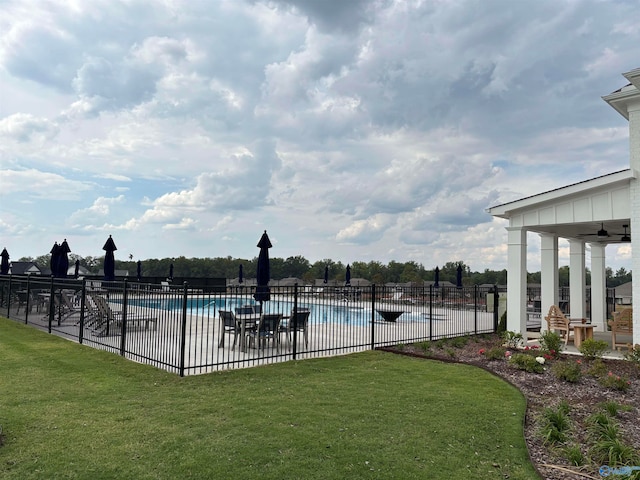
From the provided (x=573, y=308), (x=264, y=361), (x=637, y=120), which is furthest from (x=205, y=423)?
(x=573, y=308)

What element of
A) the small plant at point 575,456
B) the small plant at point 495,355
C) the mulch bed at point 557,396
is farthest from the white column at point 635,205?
the small plant at point 575,456

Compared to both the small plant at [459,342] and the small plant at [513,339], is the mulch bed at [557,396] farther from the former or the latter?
the small plant at [513,339]

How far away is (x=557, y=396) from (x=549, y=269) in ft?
25.4

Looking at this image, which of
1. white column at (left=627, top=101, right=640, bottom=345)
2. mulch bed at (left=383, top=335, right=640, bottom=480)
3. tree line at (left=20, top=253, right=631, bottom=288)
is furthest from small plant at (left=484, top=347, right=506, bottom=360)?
tree line at (left=20, top=253, right=631, bottom=288)

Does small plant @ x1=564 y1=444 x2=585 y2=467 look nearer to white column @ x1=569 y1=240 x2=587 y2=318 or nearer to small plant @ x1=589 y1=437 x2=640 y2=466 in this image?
small plant @ x1=589 y1=437 x2=640 y2=466

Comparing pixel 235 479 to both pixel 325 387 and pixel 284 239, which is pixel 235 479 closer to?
pixel 325 387

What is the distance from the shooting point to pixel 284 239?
28.5m

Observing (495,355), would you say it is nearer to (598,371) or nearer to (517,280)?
(598,371)

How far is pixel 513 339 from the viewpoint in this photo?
10.9 m

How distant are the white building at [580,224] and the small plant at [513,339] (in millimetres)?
550

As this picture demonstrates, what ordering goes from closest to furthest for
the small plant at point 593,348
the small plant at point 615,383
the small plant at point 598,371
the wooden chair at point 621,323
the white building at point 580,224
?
1. the small plant at point 615,383
2. the small plant at point 598,371
3. the small plant at point 593,348
4. the white building at point 580,224
5. the wooden chair at point 621,323

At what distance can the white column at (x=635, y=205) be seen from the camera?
31.1ft

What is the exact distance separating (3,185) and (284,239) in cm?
1551

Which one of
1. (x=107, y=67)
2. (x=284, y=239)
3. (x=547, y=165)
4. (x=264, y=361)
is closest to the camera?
(x=264, y=361)
